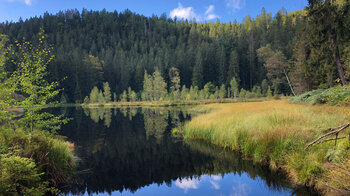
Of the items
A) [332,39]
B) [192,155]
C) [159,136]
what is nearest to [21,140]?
[192,155]

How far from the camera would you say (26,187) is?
686cm

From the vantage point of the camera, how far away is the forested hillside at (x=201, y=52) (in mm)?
25516

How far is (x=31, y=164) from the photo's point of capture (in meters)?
6.75

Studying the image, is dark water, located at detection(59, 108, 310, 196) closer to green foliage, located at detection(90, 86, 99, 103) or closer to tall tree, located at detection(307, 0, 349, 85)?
tall tree, located at detection(307, 0, 349, 85)

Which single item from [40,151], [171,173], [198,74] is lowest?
[171,173]

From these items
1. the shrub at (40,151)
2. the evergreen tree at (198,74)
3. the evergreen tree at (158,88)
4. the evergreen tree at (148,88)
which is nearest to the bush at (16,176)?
the shrub at (40,151)

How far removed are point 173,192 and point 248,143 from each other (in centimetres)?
488

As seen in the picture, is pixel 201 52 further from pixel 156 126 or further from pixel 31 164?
pixel 31 164

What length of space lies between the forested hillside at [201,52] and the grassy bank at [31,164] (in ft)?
9.49

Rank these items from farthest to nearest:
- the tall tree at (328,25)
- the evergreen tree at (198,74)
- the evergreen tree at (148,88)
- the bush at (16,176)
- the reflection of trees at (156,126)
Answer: the evergreen tree at (198,74) < the evergreen tree at (148,88) < the tall tree at (328,25) < the reflection of trees at (156,126) < the bush at (16,176)

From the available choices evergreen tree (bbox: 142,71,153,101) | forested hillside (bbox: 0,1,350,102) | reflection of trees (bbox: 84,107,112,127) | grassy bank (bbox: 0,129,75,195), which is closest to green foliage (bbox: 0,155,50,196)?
grassy bank (bbox: 0,129,75,195)

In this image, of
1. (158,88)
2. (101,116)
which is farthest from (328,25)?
(158,88)

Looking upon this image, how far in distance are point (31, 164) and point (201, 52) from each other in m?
102

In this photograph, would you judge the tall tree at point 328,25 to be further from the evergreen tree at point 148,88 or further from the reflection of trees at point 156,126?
the evergreen tree at point 148,88
